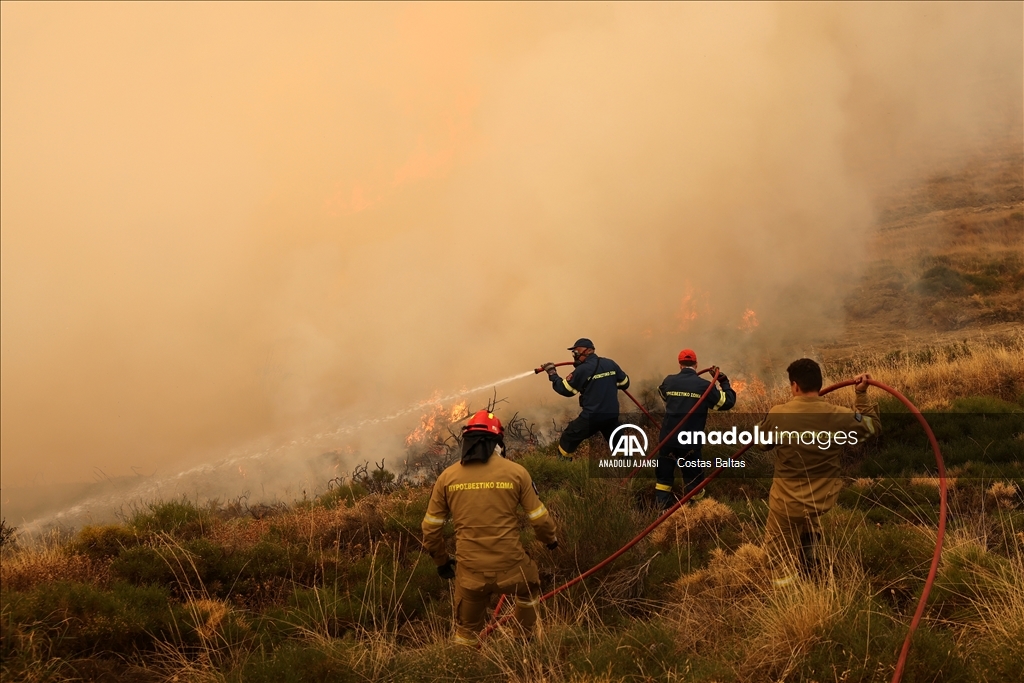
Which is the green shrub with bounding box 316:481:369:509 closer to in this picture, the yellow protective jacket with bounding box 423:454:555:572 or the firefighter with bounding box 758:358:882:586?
the yellow protective jacket with bounding box 423:454:555:572

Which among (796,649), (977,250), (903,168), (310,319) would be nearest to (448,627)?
(796,649)

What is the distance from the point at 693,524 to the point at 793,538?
206cm

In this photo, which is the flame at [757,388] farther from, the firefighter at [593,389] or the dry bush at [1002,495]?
the dry bush at [1002,495]

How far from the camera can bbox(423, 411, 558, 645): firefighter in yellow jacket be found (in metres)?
5.23

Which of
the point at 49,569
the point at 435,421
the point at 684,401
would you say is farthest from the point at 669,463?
the point at 435,421

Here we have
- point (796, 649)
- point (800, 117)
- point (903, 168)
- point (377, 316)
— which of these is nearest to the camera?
point (796, 649)

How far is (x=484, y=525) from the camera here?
5.24m

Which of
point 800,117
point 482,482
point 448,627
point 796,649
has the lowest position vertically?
point 448,627

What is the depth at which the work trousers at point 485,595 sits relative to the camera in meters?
5.21

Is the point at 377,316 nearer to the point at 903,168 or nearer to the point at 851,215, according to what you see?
the point at 851,215

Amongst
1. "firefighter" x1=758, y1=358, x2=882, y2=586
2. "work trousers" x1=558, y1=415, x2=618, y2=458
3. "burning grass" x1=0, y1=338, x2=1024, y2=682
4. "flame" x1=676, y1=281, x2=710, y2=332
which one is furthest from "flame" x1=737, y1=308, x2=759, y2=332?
"firefighter" x1=758, y1=358, x2=882, y2=586

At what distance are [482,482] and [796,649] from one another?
7.38ft

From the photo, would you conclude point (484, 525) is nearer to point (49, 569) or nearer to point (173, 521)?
point (49, 569)

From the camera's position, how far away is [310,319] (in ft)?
70.0
